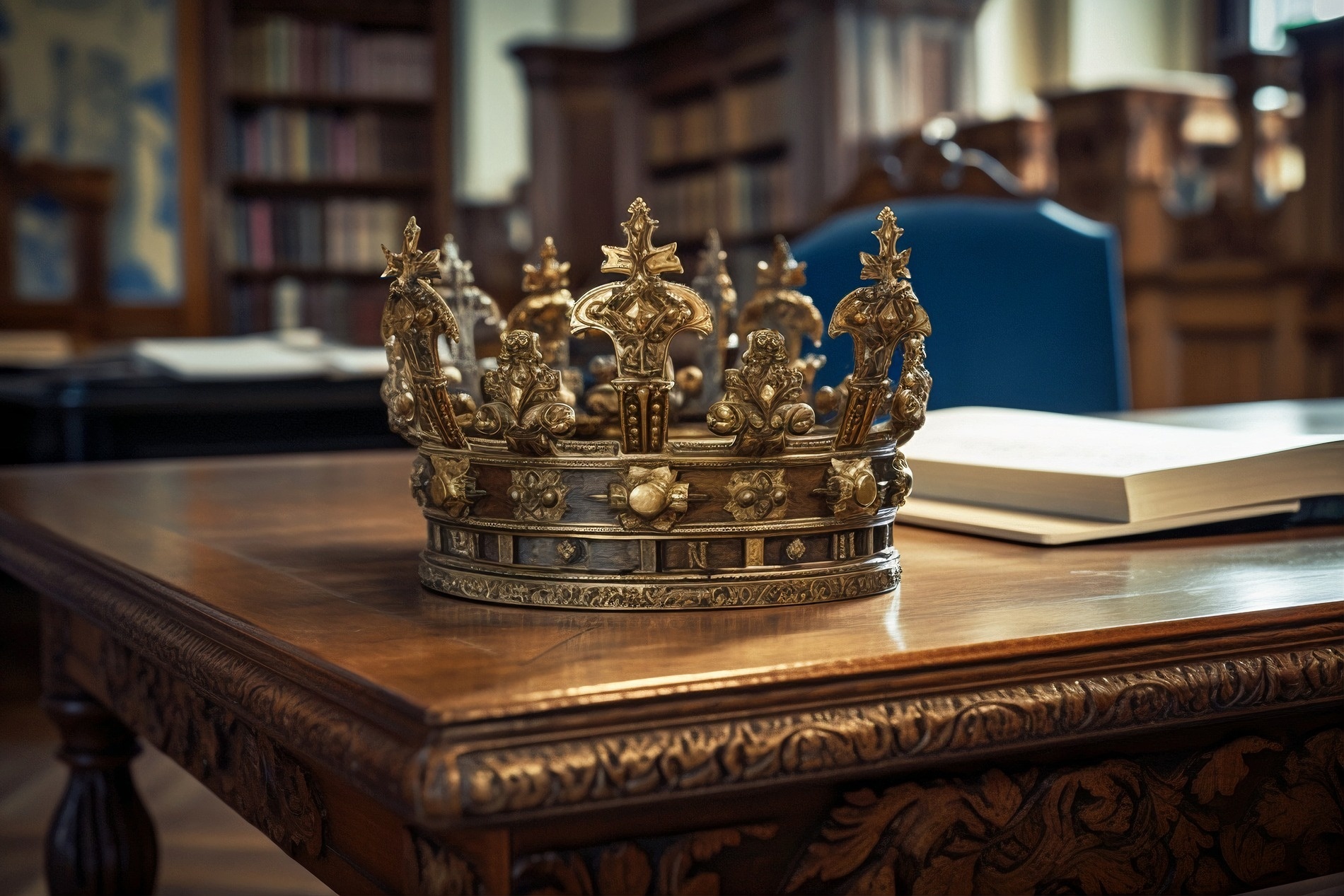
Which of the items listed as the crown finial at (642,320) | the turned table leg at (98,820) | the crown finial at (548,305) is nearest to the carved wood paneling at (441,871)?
the crown finial at (642,320)

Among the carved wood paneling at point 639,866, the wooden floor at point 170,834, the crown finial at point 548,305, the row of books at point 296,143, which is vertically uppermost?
the row of books at point 296,143

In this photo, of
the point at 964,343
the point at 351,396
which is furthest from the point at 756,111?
the point at 964,343

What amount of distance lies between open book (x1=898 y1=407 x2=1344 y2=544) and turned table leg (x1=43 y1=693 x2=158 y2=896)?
29.7 inches

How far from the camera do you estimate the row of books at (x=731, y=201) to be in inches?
247

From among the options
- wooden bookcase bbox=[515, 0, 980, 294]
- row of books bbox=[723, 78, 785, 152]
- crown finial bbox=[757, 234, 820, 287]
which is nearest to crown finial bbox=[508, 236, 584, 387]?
crown finial bbox=[757, 234, 820, 287]

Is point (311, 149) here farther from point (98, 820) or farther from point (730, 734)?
point (730, 734)

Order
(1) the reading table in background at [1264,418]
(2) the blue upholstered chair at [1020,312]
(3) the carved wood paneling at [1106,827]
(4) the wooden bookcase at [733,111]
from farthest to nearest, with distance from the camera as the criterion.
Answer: (4) the wooden bookcase at [733,111]
(2) the blue upholstered chair at [1020,312]
(1) the reading table in background at [1264,418]
(3) the carved wood paneling at [1106,827]

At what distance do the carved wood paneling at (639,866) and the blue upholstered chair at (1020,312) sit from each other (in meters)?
1.54

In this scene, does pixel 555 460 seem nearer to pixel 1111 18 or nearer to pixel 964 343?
pixel 964 343

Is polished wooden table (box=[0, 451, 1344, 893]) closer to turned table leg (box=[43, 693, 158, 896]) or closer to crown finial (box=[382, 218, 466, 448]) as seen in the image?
crown finial (box=[382, 218, 466, 448])

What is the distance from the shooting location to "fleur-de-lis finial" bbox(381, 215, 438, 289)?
0.76m

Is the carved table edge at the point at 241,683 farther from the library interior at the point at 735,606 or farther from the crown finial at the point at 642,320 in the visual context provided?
the crown finial at the point at 642,320

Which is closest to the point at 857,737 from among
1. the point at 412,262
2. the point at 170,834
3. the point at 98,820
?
the point at 412,262

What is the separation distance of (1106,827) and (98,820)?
99 cm
